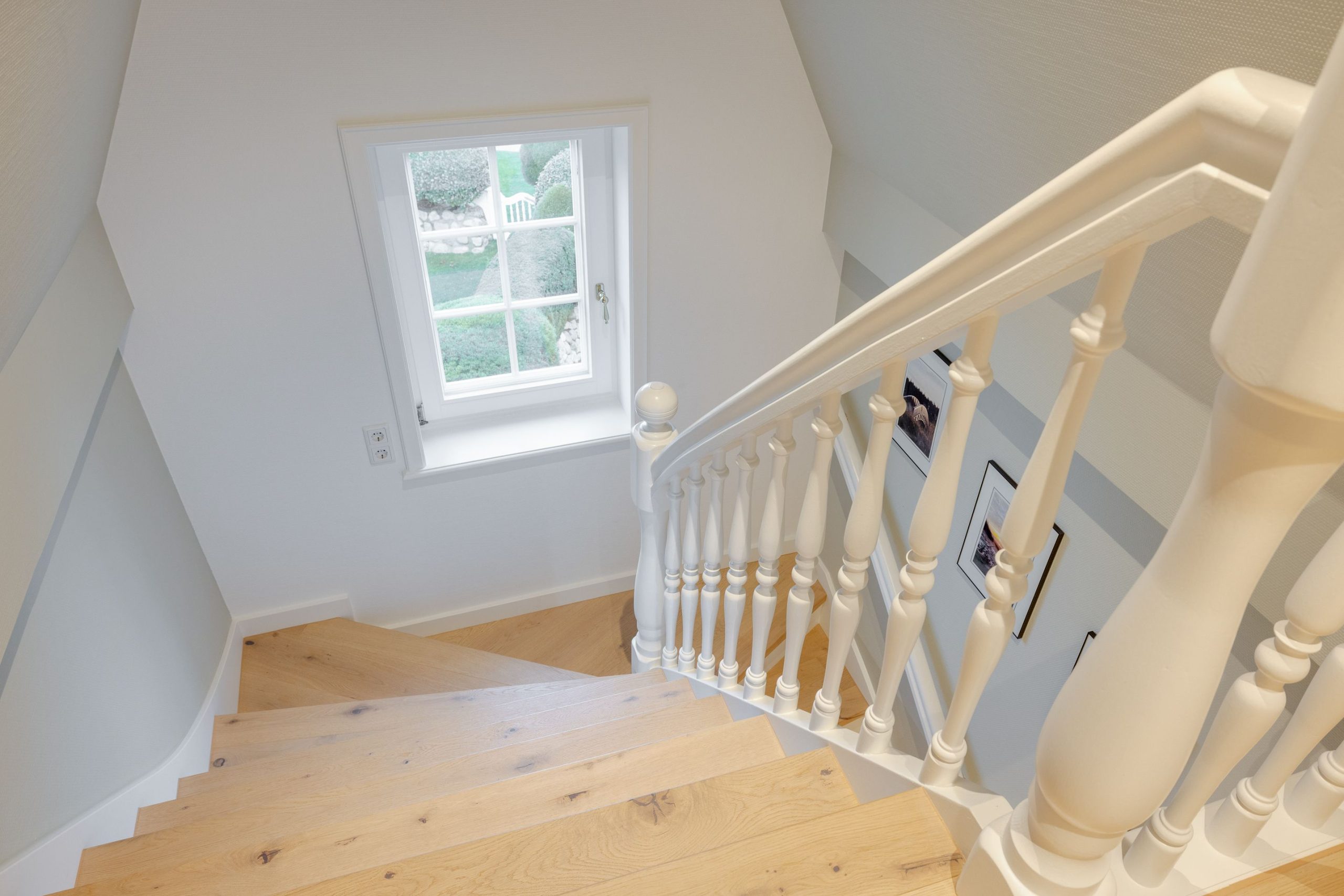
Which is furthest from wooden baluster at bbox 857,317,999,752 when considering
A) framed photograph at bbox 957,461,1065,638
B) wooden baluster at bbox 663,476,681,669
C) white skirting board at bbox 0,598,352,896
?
white skirting board at bbox 0,598,352,896

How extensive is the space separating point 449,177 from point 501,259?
313 mm

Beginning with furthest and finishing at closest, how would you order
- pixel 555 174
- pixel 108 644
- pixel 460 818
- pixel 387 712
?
pixel 555 174 → pixel 387 712 → pixel 108 644 → pixel 460 818

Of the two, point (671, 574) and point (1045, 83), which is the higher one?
point (1045, 83)

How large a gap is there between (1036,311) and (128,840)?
7.63 feet

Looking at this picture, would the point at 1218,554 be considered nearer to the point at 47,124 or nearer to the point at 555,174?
the point at 47,124

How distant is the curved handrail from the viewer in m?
0.49

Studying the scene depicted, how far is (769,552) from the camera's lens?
147 centimetres

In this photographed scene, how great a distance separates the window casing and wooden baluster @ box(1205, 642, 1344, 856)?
7.62 feet

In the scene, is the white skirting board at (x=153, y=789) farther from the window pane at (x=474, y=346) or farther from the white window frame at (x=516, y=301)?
the window pane at (x=474, y=346)

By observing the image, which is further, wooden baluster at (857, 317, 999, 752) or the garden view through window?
the garden view through window

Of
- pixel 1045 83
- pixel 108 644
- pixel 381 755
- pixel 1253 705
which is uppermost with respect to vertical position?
pixel 1045 83

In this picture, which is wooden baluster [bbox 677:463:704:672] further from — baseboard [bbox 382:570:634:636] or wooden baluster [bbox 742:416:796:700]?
baseboard [bbox 382:570:634:636]

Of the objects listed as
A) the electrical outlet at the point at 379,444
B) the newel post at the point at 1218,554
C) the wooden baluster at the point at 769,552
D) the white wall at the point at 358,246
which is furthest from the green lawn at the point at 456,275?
the newel post at the point at 1218,554

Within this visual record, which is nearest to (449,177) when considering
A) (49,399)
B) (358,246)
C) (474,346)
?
(358,246)
